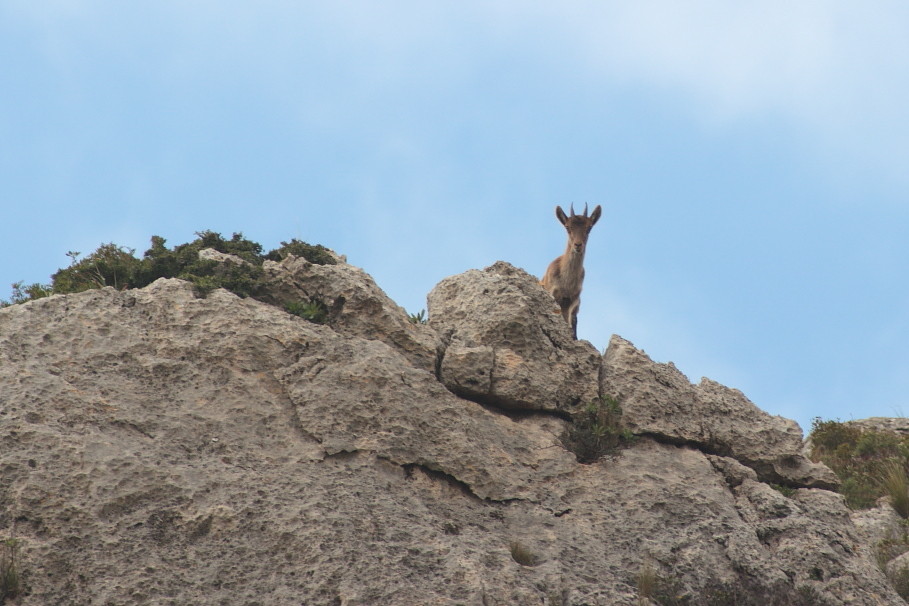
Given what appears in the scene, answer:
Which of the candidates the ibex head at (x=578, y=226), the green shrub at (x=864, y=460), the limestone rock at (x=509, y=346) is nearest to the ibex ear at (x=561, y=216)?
the ibex head at (x=578, y=226)

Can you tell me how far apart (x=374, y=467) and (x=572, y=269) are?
847cm

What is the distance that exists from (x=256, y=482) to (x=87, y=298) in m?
3.17

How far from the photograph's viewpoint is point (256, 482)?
28.8 ft

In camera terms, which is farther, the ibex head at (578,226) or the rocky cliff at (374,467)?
the ibex head at (578,226)

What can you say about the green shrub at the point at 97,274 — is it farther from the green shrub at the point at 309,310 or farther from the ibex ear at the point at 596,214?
the ibex ear at the point at 596,214

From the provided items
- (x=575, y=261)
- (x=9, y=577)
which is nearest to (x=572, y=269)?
(x=575, y=261)

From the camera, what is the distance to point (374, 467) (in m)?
9.36

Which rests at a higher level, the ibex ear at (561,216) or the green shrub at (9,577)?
the ibex ear at (561,216)

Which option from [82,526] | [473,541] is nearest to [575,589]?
[473,541]

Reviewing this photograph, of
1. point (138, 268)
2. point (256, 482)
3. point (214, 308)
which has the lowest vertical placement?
point (256, 482)

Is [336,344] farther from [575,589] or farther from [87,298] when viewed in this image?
[575,589]

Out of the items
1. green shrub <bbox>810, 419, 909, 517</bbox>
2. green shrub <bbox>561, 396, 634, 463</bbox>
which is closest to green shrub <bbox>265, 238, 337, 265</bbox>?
green shrub <bbox>561, 396, 634, 463</bbox>

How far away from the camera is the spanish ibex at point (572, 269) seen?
1681 cm

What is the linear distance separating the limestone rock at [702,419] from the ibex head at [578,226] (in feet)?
16.1
